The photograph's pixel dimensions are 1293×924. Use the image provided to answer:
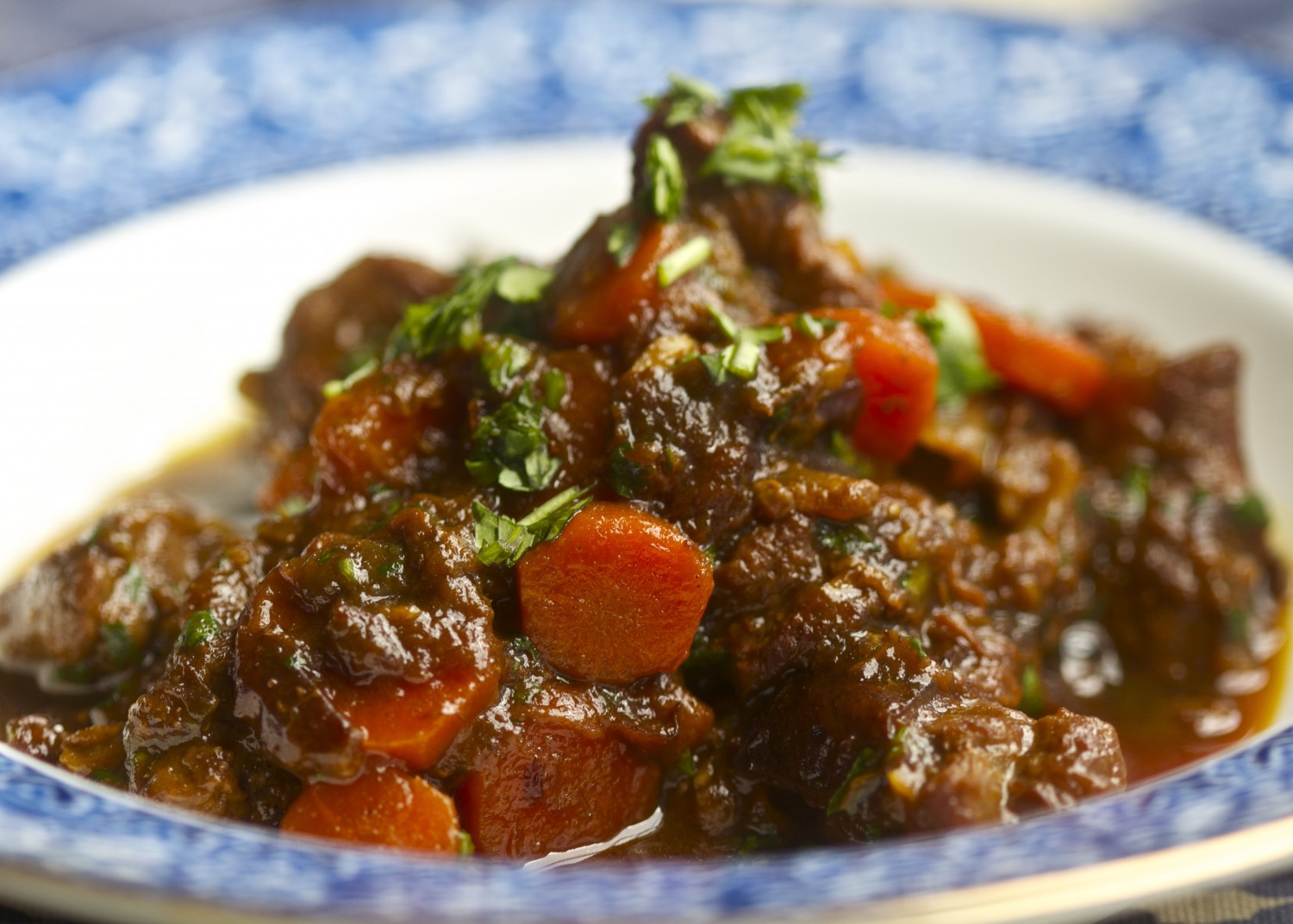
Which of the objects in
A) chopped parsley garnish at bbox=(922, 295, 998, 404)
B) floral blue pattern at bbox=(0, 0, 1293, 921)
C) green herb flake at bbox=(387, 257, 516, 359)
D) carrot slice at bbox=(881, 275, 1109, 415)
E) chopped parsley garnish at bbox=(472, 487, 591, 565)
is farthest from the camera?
floral blue pattern at bbox=(0, 0, 1293, 921)

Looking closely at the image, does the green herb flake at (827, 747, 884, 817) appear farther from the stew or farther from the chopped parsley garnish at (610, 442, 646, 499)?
the chopped parsley garnish at (610, 442, 646, 499)

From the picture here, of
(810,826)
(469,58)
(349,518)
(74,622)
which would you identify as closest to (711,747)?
(810,826)

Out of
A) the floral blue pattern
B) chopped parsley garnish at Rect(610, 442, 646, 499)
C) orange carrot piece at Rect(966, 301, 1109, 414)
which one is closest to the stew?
chopped parsley garnish at Rect(610, 442, 646, 499)

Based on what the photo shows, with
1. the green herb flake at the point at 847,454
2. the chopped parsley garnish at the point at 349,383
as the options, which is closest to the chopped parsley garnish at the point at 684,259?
the green herb flake at the point at 847,454

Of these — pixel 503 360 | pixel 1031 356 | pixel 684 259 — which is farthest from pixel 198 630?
pixel 1031 356

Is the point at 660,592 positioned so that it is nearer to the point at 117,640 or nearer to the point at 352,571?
the point at 352,571
